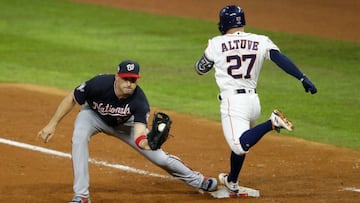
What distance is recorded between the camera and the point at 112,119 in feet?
31.1

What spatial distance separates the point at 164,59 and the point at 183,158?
262 inches

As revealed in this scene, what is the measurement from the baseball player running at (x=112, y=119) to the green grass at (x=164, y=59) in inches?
131

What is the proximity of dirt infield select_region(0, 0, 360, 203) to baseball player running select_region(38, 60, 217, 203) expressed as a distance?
0.37 m

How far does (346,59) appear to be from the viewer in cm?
1808

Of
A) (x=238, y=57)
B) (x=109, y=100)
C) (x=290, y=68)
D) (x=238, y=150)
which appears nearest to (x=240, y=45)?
(x=238, y=57)

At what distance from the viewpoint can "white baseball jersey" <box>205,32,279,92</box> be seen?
9549mm

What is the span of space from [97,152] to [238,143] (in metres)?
2.67

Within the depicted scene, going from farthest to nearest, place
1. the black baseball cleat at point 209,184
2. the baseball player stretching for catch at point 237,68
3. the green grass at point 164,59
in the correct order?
1. the green grass at point 164,59
2. the black baseball cleat at point 209,184
3. the baseball player stretching for catch at point 237,68

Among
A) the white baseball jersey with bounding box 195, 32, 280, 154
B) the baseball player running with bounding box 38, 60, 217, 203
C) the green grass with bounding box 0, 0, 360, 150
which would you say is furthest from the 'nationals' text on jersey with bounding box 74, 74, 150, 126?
the green grass with bounding box 0, 0, 360, 150

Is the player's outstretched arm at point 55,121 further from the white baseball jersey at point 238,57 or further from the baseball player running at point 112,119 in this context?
the white baseball jersey at point 238,57

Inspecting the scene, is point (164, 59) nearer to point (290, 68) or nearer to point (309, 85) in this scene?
point (290, 68)

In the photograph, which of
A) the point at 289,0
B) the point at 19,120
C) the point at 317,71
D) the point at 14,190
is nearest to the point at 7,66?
the point at 19,120

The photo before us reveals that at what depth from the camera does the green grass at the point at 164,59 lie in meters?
14.1

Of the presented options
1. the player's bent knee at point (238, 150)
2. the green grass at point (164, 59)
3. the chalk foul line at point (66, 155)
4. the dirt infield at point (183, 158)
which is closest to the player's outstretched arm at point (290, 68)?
the player's bent knee at point (238, 150)
